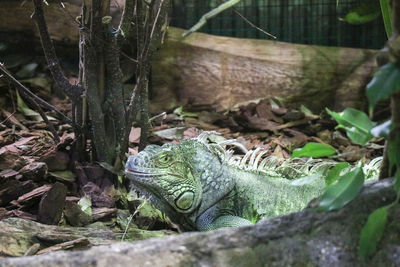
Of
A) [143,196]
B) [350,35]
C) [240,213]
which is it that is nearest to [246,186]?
[240,213]

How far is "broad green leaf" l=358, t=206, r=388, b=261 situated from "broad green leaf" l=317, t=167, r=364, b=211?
0.11 metres

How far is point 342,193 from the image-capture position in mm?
2094

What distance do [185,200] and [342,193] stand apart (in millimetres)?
2361

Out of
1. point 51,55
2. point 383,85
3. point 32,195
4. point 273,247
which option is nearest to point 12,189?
point 32,195

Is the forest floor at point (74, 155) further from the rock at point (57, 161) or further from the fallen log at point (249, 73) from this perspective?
the fallen log at point (249, 73)

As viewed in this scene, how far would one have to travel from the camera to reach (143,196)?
4566mm

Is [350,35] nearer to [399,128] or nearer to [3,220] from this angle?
[3,220]

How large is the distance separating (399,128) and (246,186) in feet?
8.75

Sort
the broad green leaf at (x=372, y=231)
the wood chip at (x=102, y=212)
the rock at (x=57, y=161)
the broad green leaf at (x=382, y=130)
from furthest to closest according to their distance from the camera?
1. the rock at (x=57, y=161)
2. the wood chip at (x=102, y=212)
3. the broad green leaf at (x=372, y=231)
4. the broad green leaf at (x=382, y=130)

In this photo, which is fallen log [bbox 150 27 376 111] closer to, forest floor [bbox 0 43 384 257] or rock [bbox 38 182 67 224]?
forest floor [bbox 0 43 384 257]

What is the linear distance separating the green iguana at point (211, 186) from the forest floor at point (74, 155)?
0.85 ft

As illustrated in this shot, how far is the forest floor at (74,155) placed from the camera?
4203mm

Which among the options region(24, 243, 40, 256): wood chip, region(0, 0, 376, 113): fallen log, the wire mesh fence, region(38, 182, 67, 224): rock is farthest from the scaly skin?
the wire mesh fence

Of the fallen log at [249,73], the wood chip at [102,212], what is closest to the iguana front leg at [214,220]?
the wood chip at [102,212]
